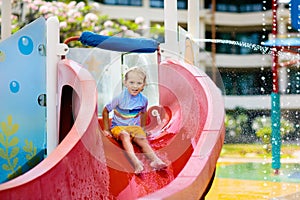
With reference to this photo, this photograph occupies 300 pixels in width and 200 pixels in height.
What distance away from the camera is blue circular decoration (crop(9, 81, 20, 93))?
2.45m

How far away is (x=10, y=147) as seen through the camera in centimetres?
245

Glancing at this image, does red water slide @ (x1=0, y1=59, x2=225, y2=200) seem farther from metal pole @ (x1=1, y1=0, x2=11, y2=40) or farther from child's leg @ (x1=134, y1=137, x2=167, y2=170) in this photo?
metal pole @ (x1=1, y1=0, x2=11, y2=40)

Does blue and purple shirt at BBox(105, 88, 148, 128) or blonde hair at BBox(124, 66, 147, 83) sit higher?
blonde hair at BBox(124, 66, 147, 83)

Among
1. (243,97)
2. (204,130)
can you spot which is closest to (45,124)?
(204,130)

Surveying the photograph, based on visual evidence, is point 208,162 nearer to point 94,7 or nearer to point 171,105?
point 171,105

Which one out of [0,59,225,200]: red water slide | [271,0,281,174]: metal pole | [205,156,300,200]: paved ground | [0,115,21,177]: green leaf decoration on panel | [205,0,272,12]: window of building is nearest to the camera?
[0,59,225,200]: red water slide

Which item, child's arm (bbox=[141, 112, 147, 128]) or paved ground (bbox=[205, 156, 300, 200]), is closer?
child's arm (bbox=[141, 112, 147, 128])

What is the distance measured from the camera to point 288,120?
15.9ft

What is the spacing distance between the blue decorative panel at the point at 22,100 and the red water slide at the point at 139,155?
130 millimetres

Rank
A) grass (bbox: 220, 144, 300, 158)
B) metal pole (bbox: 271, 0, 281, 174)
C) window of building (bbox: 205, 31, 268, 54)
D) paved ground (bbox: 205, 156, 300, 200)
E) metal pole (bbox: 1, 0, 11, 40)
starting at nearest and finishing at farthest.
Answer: metal pole (bbox: 1, 0, 11, 40) → paved ground (bbox: 205, 156, 300, 200) → metal pole (bbox: 271, 0, 281, 174) → grass (bbox: 220, 144, 300, 158) → window of building (bbox: 205, 31, 268, 54)

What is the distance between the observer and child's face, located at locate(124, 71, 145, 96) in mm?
2191

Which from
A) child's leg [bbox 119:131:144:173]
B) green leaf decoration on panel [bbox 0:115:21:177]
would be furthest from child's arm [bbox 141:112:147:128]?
green leaf decoration on panel [bbox 0:115:21:177]

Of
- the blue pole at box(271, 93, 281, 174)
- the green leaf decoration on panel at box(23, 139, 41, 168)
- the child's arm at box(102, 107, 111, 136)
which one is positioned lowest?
the blue pole at box(271, 93, 281, 174)

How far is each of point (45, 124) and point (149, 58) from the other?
1.83ft
